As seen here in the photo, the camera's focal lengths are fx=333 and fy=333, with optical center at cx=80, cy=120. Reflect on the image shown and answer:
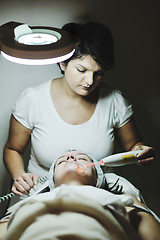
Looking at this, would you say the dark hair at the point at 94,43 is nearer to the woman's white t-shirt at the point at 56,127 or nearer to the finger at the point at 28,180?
the woman's white t-shirt at the point at 56,127

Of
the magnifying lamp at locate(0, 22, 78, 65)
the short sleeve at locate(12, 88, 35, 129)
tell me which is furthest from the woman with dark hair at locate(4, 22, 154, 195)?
the magnifying lamp at locate(0, 22, 78, 65)

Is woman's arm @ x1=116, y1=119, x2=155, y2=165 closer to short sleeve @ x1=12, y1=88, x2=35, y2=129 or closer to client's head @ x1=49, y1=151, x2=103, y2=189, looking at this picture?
client's head @ x1=49, y1=151, x2=103, y2=189

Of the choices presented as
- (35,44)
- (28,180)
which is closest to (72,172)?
(28,180)

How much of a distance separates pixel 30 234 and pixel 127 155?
1.34 ft

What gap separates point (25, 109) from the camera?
4.01 feet

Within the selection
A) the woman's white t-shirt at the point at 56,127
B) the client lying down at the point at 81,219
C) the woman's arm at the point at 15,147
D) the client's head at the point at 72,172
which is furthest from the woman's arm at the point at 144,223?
the woman's arm at the point at 15,147

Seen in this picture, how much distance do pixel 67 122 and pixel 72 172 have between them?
0.68ft

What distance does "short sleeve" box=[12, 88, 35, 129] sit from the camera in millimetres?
1221

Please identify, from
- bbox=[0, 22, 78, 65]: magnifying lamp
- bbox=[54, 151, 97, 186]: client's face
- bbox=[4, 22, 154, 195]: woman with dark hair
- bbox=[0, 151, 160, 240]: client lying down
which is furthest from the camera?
bbox=[4, 22, 154, 195]: woman with dark hair

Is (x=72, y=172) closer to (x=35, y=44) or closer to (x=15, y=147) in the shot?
(x=15, y=147)

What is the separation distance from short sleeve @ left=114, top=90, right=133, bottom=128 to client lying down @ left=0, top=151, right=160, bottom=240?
35 centimetres

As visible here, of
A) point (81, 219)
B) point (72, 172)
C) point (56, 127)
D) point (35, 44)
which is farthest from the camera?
point (56, 127)

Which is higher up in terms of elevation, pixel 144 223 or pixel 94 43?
pixel 94 43

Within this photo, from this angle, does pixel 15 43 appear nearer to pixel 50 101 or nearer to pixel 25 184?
pixel 50 101
